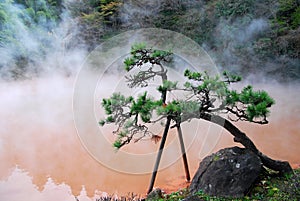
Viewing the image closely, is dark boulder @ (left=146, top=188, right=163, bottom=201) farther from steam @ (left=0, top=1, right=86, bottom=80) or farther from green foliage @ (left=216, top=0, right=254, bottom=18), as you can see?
steam @ (left=0, top=1, right=86, bottom=80)

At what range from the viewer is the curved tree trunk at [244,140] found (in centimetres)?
300

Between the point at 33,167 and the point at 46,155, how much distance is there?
348mm

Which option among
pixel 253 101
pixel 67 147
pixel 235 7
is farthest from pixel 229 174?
pixel 235 7

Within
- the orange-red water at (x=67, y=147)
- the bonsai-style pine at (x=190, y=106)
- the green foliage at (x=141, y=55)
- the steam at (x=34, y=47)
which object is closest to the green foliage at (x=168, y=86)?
the bonsai-style pine at (x=190, y=106)

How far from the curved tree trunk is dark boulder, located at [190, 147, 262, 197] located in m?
0.07

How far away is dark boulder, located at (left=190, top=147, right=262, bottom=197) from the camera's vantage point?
2885mm

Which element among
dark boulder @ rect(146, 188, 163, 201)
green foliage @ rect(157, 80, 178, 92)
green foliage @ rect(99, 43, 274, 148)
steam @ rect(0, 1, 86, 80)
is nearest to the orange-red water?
dark boulder @ rect(146, 188, 163, 201)

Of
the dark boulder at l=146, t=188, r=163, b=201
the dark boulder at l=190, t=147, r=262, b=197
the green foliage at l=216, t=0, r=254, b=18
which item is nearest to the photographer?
the dark boulder at l=190, t=147, r=262, b=197

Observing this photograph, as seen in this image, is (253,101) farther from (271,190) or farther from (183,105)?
(271,190)

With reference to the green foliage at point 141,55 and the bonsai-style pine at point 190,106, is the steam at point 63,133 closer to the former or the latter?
the bonsai-style pine at point 190,106

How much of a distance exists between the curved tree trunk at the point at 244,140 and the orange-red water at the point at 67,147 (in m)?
0.96

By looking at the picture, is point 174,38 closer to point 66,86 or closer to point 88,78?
point 88,78

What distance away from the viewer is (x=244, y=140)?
306 centimetres

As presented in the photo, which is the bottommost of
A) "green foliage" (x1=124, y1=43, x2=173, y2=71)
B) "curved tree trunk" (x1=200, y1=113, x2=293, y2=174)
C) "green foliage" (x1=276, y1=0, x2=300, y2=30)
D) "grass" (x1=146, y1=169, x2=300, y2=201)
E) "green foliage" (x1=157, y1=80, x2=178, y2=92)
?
"grass" (x1=146, y1=169, x2=300, y2=201)
